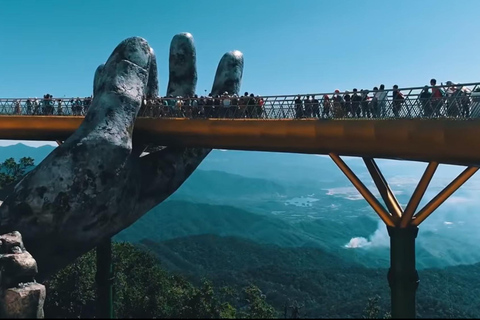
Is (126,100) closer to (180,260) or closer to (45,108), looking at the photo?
(45,108)

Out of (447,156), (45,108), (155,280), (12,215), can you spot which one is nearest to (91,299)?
(155,280)

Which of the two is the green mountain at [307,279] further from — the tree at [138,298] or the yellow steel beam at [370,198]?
the yellow steel beam at [370,198]

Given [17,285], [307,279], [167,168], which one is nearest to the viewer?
[17,285]

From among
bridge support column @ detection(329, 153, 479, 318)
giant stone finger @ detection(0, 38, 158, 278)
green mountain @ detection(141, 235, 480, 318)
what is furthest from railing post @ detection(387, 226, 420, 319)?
green mountain @ detection(141, 235, 480, 318)

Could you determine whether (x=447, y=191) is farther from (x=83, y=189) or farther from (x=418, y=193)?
(x=83, y=189)

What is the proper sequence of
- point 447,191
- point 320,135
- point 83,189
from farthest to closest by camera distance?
point 83,189 < point 320,135 < point 447,191

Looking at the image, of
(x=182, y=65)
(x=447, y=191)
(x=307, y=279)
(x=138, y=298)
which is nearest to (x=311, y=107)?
(x=447, y=191)

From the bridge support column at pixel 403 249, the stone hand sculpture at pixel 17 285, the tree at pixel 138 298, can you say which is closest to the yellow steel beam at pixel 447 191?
the bridge support column at pixel 403 249
